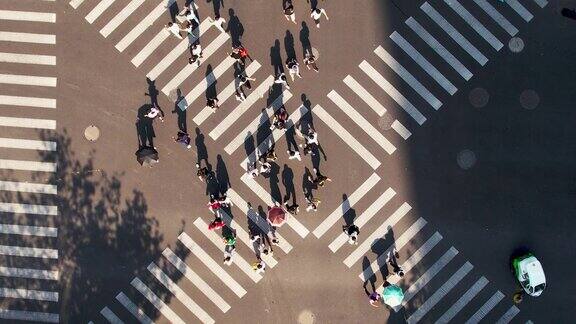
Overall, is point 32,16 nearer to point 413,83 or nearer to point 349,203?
point 349,203

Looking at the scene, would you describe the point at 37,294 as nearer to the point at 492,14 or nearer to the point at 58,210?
the point at 58,210

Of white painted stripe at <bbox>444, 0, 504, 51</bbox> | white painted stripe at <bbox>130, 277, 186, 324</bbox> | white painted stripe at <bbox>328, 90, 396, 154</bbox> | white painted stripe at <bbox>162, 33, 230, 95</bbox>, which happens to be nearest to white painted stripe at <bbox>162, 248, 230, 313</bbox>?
white painted stripe at <bbox>130, 277, 186, 324</bbox>

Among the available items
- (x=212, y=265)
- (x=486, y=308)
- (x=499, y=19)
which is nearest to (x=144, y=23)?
(x=212, y=265)

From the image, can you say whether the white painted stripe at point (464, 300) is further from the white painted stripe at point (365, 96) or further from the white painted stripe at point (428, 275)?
the white painted stripe at point (365, 96)

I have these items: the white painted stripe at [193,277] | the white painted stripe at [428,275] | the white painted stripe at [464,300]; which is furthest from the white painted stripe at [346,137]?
the white painted stripe at [193,277]

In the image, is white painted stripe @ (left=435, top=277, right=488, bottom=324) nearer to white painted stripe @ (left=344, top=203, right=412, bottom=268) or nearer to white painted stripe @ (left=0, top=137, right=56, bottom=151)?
white painted stripe @ (left=344, top=203, right=412, bottom=268)


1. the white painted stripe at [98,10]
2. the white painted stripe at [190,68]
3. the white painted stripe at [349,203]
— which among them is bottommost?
the white painted stripe at [349,203]
